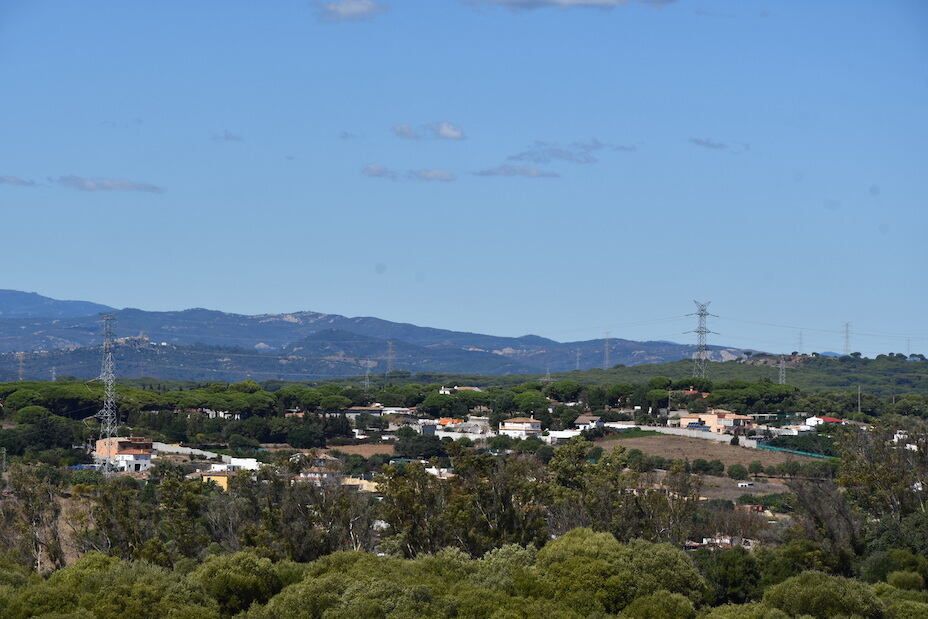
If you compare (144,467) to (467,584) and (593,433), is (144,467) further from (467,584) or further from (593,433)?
(467,584)

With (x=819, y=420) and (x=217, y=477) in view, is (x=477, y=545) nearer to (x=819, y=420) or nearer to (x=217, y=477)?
(x=217, y=477)

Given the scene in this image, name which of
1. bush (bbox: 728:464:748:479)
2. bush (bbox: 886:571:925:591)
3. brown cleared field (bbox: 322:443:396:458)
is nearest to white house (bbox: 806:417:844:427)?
bush (bbox: 728:464:748:479)

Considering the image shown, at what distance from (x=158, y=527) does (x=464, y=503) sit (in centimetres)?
1044

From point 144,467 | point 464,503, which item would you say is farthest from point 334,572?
point 144,467

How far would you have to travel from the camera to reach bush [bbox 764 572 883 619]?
40.9 metres

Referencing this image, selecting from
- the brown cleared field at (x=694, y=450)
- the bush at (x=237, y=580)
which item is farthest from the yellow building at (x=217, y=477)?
the bush at (x=237, y=580)

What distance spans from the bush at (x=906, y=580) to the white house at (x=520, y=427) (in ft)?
203

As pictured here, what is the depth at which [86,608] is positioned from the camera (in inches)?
1572

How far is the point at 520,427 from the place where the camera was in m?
115

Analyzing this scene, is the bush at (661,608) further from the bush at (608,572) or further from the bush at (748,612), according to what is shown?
the bush at (608,572)

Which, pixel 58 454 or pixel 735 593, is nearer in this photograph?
pixel 735 593

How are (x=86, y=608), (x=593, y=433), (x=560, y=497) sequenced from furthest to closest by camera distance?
(x=593, y=433) < (x=560, y=497) < (x=86, y=608)

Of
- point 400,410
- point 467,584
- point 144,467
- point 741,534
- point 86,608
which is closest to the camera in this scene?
point 86,608

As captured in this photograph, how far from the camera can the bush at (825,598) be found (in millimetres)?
40938
